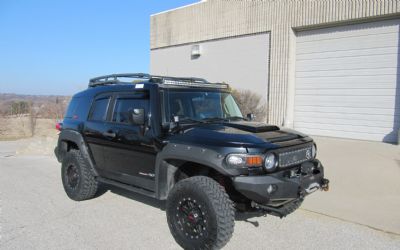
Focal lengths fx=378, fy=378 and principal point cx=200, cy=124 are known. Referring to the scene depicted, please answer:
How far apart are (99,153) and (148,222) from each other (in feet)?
4.72

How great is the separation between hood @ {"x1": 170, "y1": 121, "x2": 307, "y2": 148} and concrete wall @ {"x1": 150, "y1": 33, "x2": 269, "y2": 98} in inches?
408

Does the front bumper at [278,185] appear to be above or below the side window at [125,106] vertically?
below

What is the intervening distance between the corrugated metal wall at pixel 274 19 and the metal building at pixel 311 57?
0.10 ft

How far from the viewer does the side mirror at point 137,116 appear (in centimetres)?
477

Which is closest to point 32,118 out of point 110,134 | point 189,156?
point 110,134


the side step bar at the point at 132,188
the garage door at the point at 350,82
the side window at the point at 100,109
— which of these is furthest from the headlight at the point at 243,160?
the garage door at the point at 350,82

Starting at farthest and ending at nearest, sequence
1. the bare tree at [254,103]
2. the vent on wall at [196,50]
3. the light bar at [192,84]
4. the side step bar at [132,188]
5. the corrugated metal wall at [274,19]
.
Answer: the vent on wall at [196,50] < the bare tree at [254,103] < the corrugated metal wall at [274,19] < the light bar at [192,84] < the side step bar at [132,188]

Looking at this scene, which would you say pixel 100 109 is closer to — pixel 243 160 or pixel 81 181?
pixel 81 181

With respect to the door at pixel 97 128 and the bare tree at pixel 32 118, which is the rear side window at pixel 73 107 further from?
the bare tree at pixel 32 118

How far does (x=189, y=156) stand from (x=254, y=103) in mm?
10539

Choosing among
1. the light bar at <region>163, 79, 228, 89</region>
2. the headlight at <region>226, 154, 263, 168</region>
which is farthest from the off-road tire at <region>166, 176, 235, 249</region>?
the light bar at <region>163, 79, 228, 89</region>

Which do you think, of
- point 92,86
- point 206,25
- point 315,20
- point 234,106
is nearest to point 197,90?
point 234,106

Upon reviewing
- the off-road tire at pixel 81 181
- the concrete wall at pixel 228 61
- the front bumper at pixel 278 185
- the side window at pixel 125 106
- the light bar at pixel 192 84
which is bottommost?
the off-road tire at pixel 81 181

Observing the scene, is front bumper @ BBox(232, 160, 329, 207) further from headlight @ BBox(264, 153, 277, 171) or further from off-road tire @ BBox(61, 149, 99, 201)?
off-road tire @ BBox(61, 149, 99, 201)
